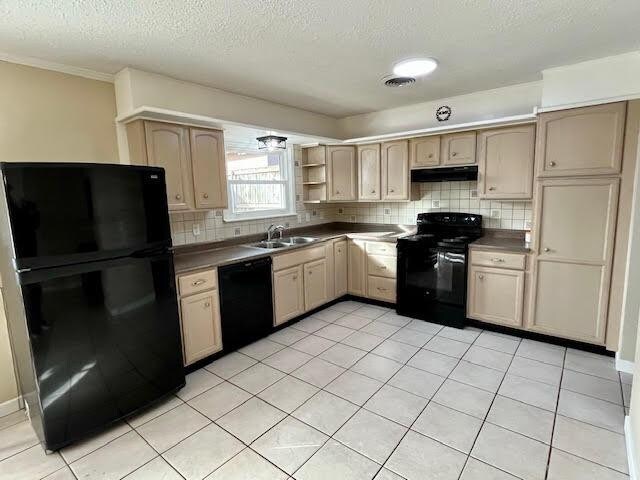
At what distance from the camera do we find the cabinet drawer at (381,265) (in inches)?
157

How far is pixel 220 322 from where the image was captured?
296cm

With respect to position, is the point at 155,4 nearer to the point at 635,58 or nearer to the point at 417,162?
the point at 417,162

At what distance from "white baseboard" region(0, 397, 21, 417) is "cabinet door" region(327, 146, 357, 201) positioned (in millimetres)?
3504

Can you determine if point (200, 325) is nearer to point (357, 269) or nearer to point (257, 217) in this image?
point (257, 217)

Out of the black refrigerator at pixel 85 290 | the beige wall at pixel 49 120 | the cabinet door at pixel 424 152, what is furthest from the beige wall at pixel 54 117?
the cabinet door at pixel 424 152

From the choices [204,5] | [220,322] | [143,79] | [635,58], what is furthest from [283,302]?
[635,58]

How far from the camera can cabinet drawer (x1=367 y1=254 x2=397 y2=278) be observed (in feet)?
13.1

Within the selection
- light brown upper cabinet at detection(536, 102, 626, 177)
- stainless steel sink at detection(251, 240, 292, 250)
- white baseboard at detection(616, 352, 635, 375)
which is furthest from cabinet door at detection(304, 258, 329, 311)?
white baseboard at detection(616, 352, 635, 375)

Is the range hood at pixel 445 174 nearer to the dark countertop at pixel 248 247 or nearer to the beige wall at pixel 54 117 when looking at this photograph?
the dark countertop at pixel 248 247

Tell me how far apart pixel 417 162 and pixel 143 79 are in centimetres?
275

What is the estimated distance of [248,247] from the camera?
11.8 ft

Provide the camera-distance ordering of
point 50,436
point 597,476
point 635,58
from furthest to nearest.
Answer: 1. point 635,58
2. point 50,436
3. point 597,476

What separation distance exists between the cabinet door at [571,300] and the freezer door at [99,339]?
10.1 ft

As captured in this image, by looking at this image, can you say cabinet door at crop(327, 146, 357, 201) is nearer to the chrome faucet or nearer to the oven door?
the chrome faucet
